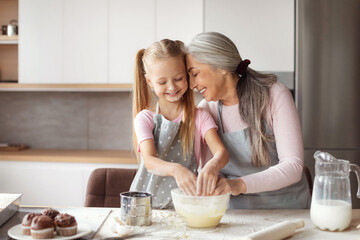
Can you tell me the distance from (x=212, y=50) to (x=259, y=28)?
4.73 feet

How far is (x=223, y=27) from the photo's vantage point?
2861mm

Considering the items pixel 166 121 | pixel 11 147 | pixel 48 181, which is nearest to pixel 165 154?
pixel 166 121

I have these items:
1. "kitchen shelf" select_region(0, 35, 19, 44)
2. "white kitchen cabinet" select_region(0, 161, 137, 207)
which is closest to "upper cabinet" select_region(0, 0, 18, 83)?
"kitchen shelf" select_region(0, 35, 19, 44)

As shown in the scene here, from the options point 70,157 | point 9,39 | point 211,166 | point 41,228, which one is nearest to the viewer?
point 41,228

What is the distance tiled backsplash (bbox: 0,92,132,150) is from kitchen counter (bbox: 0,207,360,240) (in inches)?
85.1

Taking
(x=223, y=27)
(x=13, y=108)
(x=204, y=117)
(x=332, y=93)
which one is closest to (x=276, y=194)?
(x=204, y=117)

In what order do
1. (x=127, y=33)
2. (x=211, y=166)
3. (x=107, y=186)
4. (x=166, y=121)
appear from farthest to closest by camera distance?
(x=127, y=33) → (x=107, y=186) → (x=166, y=121) → (x=211, y=166)

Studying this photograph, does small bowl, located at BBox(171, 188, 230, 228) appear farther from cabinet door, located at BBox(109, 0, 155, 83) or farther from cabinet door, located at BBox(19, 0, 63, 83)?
cabinet door, located at BBox(19, 0, 63, 83)

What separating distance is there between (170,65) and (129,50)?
1.68m

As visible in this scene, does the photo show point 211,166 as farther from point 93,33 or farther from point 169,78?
point 93,33

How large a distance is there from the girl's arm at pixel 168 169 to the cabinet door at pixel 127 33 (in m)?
1.69

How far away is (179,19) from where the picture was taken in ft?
9.98

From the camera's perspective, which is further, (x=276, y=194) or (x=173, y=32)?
(x=173, y=32)

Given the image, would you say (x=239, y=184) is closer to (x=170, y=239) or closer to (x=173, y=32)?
(x=170, y=239)
